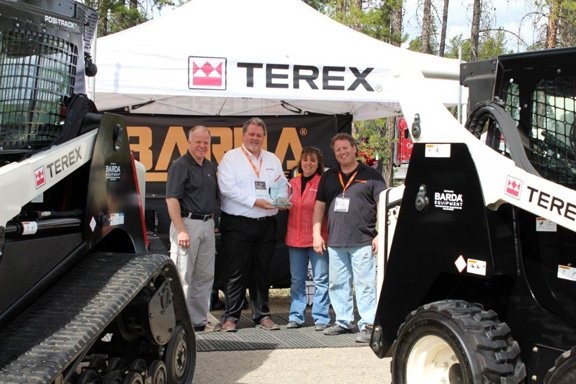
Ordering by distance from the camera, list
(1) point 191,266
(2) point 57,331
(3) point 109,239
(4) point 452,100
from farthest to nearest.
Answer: (4) point 452,100 < (1) point 191,266 < (3) point 109,239 < (2) point 57,331

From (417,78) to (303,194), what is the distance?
3107 millimetres

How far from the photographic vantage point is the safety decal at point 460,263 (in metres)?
3.89

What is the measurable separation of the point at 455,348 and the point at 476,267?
1.36ft

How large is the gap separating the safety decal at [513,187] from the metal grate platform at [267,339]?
3342mm

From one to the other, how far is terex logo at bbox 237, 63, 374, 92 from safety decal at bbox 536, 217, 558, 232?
4.05 meters

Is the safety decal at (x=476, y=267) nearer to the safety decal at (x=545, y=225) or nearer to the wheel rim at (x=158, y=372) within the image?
the safety decal at (x=545, y=225)

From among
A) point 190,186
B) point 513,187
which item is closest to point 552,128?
point 513,187

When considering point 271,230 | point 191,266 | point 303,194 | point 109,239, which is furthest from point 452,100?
point 109,239

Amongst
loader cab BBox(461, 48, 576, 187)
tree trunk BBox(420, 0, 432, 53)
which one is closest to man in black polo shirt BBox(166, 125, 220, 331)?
loader cab BBox(461, 48, 576, 187)

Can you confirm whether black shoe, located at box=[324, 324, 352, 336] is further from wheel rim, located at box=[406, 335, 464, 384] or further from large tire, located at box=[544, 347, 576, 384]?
large tire, located at box=[544, 347, 576, 384]

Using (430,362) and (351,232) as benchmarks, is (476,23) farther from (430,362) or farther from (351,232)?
(430,362)

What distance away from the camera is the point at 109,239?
413 centimetres

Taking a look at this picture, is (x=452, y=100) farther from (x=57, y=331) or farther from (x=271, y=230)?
(x=57, y=331)

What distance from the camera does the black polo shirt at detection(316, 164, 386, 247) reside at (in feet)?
22.1
